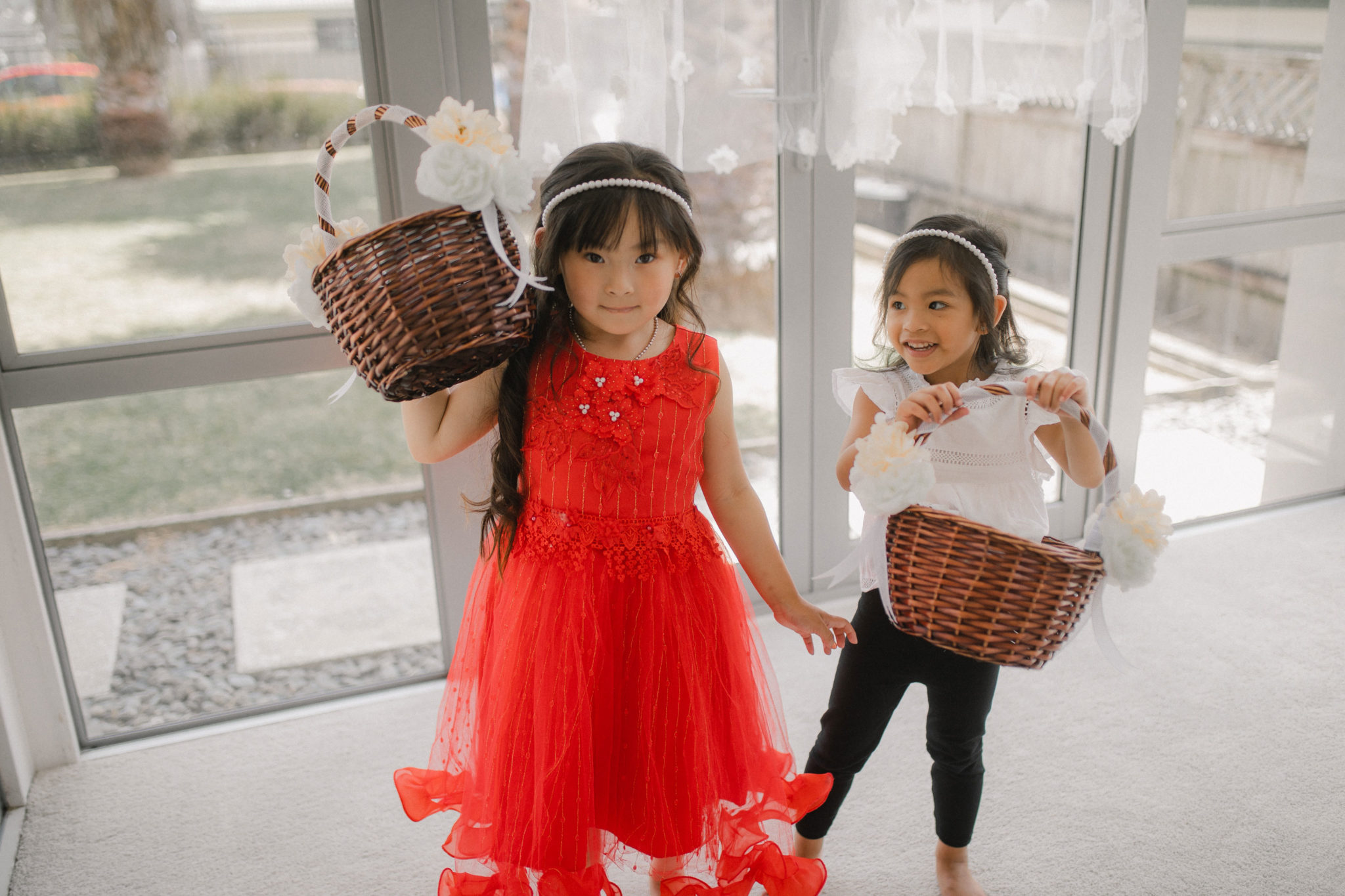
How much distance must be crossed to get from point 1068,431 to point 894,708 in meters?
0.47

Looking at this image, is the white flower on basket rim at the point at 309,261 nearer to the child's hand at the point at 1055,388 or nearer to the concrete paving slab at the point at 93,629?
the child's hand at the point at 1055,388

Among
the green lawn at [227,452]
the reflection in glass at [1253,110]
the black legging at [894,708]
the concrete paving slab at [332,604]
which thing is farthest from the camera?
the green lawn at [227,452]

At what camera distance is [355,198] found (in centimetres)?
186

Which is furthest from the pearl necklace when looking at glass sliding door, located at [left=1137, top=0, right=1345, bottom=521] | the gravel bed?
glass sliding door, located at [left=1137, top=0, right=1345, bottom=521]

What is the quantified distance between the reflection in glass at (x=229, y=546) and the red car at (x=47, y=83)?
0.52m

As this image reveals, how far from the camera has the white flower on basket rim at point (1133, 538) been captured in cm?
121

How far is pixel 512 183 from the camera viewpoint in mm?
1088

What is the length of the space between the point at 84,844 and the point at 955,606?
59.1 inches

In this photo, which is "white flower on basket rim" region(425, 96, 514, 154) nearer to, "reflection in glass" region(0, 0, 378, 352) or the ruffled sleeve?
the ruffled sleeve

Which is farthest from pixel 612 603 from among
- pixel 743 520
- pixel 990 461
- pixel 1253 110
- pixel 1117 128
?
pixel 1253 110

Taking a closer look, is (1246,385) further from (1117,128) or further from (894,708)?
(894,708)

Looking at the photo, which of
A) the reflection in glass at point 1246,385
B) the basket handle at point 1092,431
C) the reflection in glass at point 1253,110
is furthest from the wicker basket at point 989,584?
the reflection in glass at point 1246,385

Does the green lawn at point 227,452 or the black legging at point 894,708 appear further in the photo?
the green lawn at point 227,452

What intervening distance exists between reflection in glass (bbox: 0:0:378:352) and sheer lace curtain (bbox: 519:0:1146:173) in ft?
1.32
